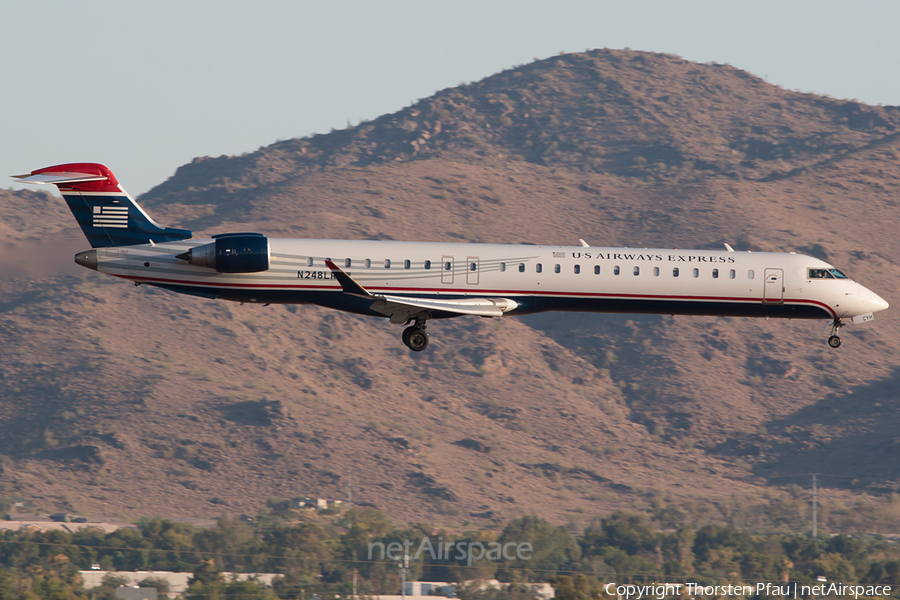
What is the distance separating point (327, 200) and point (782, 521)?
65.6m

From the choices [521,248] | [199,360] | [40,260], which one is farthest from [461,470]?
[521,248]

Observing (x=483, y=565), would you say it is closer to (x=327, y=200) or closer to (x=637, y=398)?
(x=637, y=398)

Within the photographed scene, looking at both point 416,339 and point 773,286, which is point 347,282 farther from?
point 773,286

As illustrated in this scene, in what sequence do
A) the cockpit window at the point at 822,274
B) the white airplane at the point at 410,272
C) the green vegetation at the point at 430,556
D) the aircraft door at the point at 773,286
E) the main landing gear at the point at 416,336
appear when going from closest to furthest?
the white airplane at the point at 410,272 < the main landing gear at the point at 416,336 < the aircraft door at the point at 773,286 < the cockpit window at the point at 822,274 < the green vegetation at the point at 430,556

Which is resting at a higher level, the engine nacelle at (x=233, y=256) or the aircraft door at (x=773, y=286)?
the engine nacelle at (x=233, y=256)

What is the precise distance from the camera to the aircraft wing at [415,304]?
115ft

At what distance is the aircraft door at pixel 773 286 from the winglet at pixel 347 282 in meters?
12.8

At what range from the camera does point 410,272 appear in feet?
120

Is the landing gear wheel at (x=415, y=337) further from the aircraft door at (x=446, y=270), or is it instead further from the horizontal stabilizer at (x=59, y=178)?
the horizontal stabilizer at (x=59, y=178)

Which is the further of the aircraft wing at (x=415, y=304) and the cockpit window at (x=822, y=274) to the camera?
the cockpit window at (x=822, y=274)

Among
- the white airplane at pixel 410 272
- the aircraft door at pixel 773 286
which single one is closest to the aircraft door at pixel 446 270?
the white airplane at pixel 410 272

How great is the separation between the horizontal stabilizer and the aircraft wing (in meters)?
8.43

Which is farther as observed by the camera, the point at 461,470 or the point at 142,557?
the point at 461,470

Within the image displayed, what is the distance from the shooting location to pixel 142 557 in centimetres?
9781
